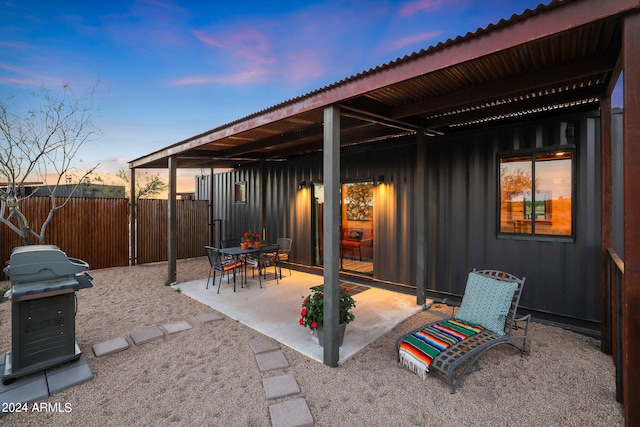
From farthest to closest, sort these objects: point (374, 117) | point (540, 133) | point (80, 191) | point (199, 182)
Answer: point (80, 191) < point (199, 182) < point (540, 133) < point (374, 117)

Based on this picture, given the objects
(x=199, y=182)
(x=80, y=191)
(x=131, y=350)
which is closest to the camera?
(x=131, y=350)

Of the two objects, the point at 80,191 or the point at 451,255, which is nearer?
the point at 451,255

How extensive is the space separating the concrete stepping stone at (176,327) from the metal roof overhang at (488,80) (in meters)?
2.88

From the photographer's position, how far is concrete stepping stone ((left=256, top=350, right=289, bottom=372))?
2.82 m

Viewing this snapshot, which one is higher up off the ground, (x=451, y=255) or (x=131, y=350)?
(x=451, y=255)

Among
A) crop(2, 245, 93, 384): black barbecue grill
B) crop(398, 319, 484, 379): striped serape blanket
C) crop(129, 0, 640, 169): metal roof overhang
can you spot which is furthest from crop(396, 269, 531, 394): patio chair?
crop(2, 245, 93, 384): black barbecue grill

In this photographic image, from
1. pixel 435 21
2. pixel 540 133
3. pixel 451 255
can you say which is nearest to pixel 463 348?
pixel 451 255

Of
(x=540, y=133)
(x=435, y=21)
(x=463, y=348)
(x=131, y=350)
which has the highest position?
(x=435, y=21)

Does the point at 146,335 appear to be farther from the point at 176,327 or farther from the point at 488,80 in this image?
the point at 488,80

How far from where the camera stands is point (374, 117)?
3.71 m

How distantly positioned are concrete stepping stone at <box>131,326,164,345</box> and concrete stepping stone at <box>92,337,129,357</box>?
0.11 metres

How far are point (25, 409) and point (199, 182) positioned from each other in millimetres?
9521

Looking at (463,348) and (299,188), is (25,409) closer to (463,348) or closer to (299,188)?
(463,348)

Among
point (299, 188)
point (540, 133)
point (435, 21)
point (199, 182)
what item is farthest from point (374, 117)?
point (435, 21)
